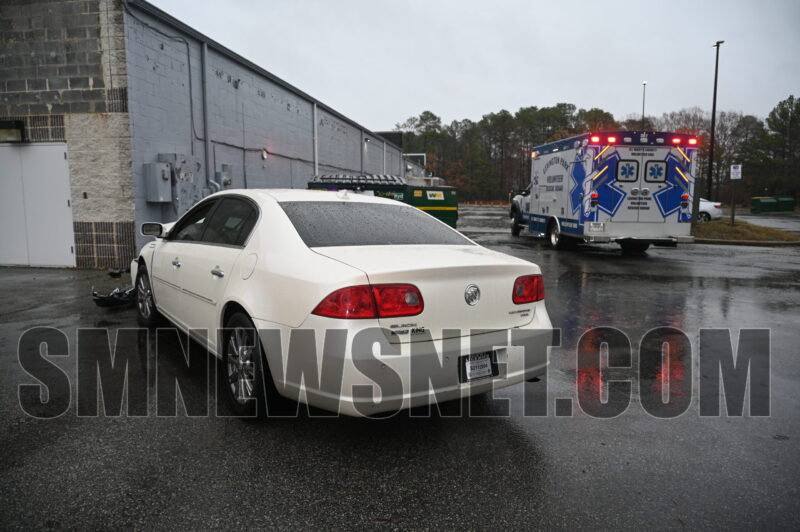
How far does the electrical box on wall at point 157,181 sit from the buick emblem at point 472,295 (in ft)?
29.1

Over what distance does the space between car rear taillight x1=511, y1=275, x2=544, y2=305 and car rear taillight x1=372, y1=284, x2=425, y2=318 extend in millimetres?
761

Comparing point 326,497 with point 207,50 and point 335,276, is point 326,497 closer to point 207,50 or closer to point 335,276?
point 335,276

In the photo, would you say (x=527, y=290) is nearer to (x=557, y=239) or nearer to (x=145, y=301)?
(x=145, y=301)

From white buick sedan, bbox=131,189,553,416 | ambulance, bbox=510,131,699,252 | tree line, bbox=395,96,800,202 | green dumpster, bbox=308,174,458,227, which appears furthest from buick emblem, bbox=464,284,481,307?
tree line, bbox=395,96,800,202

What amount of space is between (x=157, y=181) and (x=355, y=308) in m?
8.84

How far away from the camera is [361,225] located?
405 centimetres

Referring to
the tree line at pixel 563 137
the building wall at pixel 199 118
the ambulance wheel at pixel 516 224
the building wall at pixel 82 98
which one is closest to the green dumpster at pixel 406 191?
the building wall at pixel 199 118

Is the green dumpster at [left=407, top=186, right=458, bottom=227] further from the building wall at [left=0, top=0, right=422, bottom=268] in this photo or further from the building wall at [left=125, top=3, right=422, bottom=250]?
the building wall at [left=0, top=0, right=422, bottom=268]

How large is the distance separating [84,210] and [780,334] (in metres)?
11.2

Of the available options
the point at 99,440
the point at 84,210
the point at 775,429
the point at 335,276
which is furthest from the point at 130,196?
the point at 775,429

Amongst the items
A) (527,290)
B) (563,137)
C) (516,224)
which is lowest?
(516,224)

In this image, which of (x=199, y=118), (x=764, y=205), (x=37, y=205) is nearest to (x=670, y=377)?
(x=37, y=205)

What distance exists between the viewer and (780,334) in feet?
20.5

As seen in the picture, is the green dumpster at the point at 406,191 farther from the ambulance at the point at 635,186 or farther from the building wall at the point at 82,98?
the building wall at the point at 82,98
